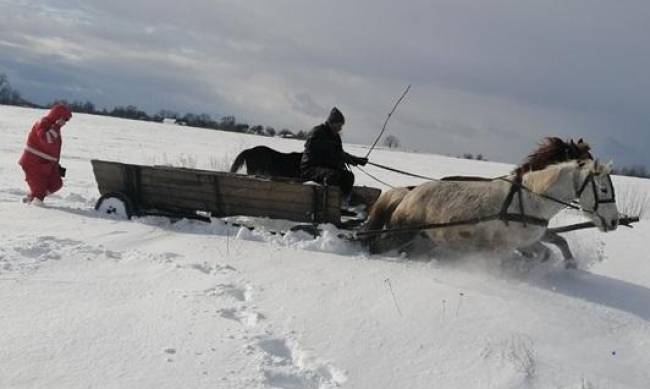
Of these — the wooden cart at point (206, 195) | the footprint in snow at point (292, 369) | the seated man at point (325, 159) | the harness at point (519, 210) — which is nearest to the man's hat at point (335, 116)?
the seated man at point (325, 159)

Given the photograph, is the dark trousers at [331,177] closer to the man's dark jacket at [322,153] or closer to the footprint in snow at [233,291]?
the man's dark jacket at [322,153]

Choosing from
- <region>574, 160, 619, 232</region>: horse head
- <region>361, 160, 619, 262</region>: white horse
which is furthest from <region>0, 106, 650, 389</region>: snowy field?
<region>574, 160, 619, 232</region>: horse head

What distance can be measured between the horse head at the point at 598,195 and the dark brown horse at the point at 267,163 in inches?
176

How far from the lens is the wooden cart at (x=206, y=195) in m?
7.31

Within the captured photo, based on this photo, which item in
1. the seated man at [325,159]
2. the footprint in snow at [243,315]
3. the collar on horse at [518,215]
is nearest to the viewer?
the footprint in snow at [243,315]

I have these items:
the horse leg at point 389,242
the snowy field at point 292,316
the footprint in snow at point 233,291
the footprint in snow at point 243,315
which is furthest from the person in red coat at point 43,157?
the footprint in snow at point 243,315

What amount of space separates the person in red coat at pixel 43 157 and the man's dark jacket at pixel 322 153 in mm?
3652

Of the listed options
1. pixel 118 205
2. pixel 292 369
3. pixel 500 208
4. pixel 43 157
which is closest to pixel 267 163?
pixel 118 205

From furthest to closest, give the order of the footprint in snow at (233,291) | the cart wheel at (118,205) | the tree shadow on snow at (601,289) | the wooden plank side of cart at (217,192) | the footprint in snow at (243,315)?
the cart wheel at (118,205)
the wooden plank side of cart at (217,192)
the tree shadow on snow at (601,289)
the footprint in snow at (233,291)
the footprint in snow at (243,315)

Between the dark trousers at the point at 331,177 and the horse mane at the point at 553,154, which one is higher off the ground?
the horse mane at the point at 553,154

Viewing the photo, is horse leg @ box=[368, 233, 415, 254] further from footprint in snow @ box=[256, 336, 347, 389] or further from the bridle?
footprint in snow @ box=[256, 336, 347, 389]

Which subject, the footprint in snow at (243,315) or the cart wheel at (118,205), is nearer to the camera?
the footprint in snow at (243,315)

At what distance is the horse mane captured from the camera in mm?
6547

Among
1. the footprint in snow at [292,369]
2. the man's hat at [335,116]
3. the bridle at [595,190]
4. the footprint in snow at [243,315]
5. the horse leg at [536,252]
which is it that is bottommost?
the footprint in snow at [292,369]
